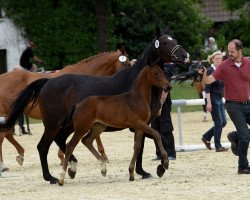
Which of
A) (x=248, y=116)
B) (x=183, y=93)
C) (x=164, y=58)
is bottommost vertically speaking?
(x=183, y=93)

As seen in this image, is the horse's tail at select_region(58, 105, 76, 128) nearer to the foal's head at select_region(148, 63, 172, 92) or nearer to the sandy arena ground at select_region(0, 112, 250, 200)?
the sandy arena ground at select_region(0, 112, 250, 200)

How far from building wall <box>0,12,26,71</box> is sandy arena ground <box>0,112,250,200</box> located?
1001 inches

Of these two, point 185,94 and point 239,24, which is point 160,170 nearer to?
point 185,94

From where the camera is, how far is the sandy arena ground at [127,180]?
38.6 feet

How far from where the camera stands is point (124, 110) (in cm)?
1320

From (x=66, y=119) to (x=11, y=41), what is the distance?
30979mm

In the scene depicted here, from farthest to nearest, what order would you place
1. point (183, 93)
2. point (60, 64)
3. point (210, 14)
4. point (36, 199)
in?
point (210, 14) → point (60, 64) → point (183, 93) → point (36, 199)

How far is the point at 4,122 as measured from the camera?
48.8ft

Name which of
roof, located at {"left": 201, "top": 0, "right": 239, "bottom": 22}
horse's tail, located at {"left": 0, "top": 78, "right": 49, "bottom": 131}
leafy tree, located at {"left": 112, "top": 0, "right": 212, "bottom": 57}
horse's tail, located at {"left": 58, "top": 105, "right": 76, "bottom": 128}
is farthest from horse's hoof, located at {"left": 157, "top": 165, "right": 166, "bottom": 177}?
roof, located at {"left": 201, "top": 0, "right": 239, "bottom": 22}

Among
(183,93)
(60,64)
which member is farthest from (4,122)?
(60,64)

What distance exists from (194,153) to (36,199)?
6005 millimetres

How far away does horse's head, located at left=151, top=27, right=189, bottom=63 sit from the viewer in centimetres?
1361

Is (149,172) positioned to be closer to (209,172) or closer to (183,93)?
(209,172)

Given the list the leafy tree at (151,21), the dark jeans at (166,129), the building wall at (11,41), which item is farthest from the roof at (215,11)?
the dark jeans at (166,129)
